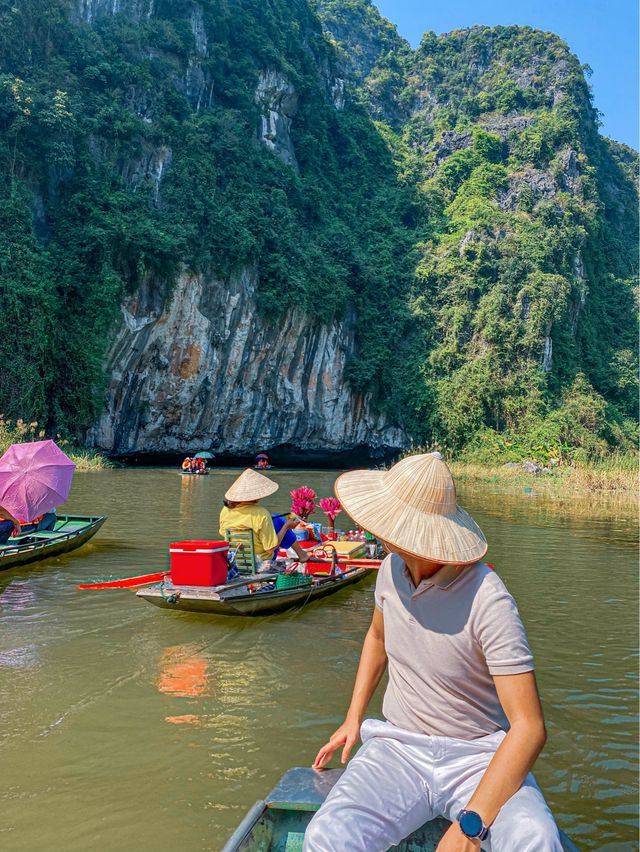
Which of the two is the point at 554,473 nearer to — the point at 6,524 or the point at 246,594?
the point at 246,594

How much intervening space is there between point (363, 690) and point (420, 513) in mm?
698

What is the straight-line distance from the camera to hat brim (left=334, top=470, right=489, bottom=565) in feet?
6.70

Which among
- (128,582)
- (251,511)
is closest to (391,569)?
(251,511)

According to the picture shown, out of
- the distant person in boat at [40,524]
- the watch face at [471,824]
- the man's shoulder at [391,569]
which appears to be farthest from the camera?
the distant person in boat at [40,524]

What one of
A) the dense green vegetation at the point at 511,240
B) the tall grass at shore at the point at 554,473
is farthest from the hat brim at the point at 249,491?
the dense green vegetation at the point at 511,240

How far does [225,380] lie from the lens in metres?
29.0

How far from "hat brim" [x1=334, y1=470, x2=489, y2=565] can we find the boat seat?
4.29m

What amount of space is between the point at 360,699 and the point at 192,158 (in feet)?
98.7

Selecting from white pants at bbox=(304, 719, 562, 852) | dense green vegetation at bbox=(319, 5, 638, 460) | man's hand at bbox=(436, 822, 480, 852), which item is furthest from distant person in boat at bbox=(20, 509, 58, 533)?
dense green vegetation at bbox=(319, 5, 638, 460)

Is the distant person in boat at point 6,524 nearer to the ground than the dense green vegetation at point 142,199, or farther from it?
nearer to the ground

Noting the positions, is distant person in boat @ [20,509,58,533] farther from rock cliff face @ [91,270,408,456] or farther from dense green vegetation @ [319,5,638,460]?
dense green vegetation @ [319,5,638,460]

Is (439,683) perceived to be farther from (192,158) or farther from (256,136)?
(256,136)

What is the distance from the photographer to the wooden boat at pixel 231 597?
5.87 meters

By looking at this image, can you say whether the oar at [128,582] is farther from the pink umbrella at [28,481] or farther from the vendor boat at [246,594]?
the pink umbrella at [28,481]
